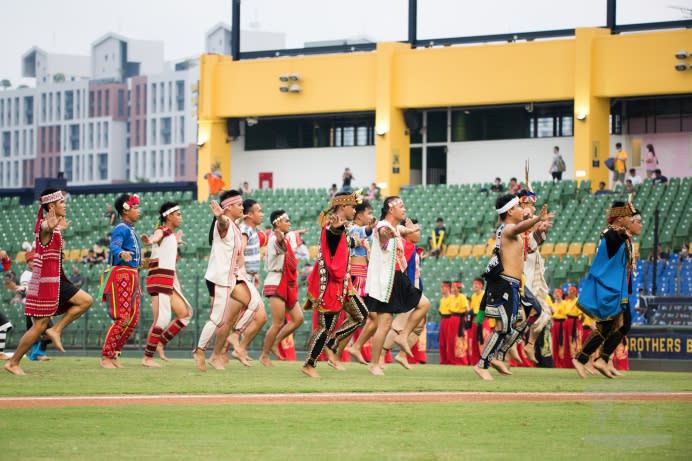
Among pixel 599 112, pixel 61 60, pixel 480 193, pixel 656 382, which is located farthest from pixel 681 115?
pixel 61 60

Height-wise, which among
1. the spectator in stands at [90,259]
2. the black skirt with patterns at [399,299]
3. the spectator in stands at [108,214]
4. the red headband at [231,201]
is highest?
the red headband at [231,201]

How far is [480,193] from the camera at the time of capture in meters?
40.7

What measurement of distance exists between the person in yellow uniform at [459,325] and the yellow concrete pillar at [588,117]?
49.8 ft

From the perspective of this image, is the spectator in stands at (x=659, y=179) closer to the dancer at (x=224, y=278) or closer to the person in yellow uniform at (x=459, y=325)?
the person in yellow uniform at (x=459, y=325)

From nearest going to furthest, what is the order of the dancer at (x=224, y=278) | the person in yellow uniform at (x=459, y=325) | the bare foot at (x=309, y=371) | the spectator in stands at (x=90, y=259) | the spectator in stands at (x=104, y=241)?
1. the bare foot at (x=309, y=371)
2. the dancer at (x=224, y=278)
3. the person in yellow uniform at (x=459, y=325)
4. the spectator in stands at (x=90, y=259)
5. the spectator in stands at (x=104, y=241)

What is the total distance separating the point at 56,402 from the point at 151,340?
5.54 metres

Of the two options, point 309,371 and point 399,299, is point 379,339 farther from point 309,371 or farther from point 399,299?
point 309,371

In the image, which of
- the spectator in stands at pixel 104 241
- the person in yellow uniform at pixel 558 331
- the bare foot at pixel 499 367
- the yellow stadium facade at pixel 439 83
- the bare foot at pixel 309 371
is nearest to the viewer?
the bare foot at pixel 309 371

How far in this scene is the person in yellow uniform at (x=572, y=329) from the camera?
2550 centimetres

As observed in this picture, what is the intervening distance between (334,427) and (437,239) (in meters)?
26.7

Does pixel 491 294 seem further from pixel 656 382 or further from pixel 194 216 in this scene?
pixel 194 216

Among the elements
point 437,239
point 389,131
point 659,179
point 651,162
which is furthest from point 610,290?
point 389,131

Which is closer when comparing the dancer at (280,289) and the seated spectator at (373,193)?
the dancer at (280,289)

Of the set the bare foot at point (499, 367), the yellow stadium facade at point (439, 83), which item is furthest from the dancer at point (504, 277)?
the yellow stadium facade at point (439, 83)
